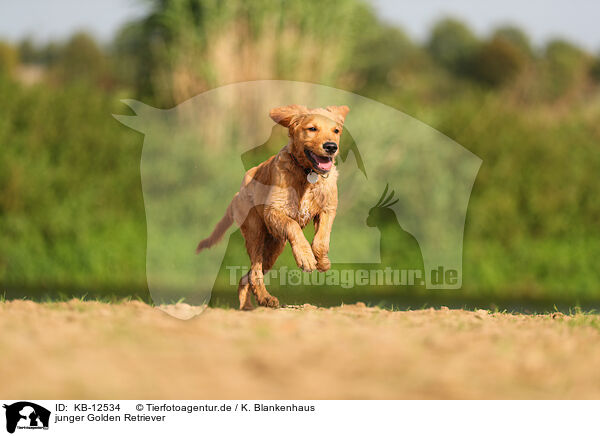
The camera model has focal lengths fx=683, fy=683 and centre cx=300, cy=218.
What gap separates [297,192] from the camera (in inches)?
198

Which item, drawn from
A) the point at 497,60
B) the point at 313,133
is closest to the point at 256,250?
the point at 313,133

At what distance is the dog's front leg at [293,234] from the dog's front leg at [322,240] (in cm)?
4

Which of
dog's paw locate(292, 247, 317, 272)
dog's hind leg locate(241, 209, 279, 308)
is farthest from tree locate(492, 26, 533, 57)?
dog's paw locate(292, 247, 317, 272)

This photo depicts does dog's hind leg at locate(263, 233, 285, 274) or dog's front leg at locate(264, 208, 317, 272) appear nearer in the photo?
dog's front leg at locate(264, 208, 317, 272)

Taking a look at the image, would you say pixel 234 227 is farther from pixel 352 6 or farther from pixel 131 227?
pixel 352 6

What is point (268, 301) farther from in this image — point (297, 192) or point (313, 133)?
point (313, 133)

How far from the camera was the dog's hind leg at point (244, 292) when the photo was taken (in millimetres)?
5742

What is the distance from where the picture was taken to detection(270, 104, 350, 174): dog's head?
15.5 feet

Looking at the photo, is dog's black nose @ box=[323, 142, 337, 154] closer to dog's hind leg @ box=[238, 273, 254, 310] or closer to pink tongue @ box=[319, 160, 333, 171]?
pink tongue @ box=[319, 160, 333, 171]

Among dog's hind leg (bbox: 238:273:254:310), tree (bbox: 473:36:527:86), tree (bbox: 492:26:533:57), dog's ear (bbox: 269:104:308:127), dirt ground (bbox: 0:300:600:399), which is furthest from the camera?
tree (bbox: 492:26:533:57)

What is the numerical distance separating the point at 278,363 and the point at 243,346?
394 mm
